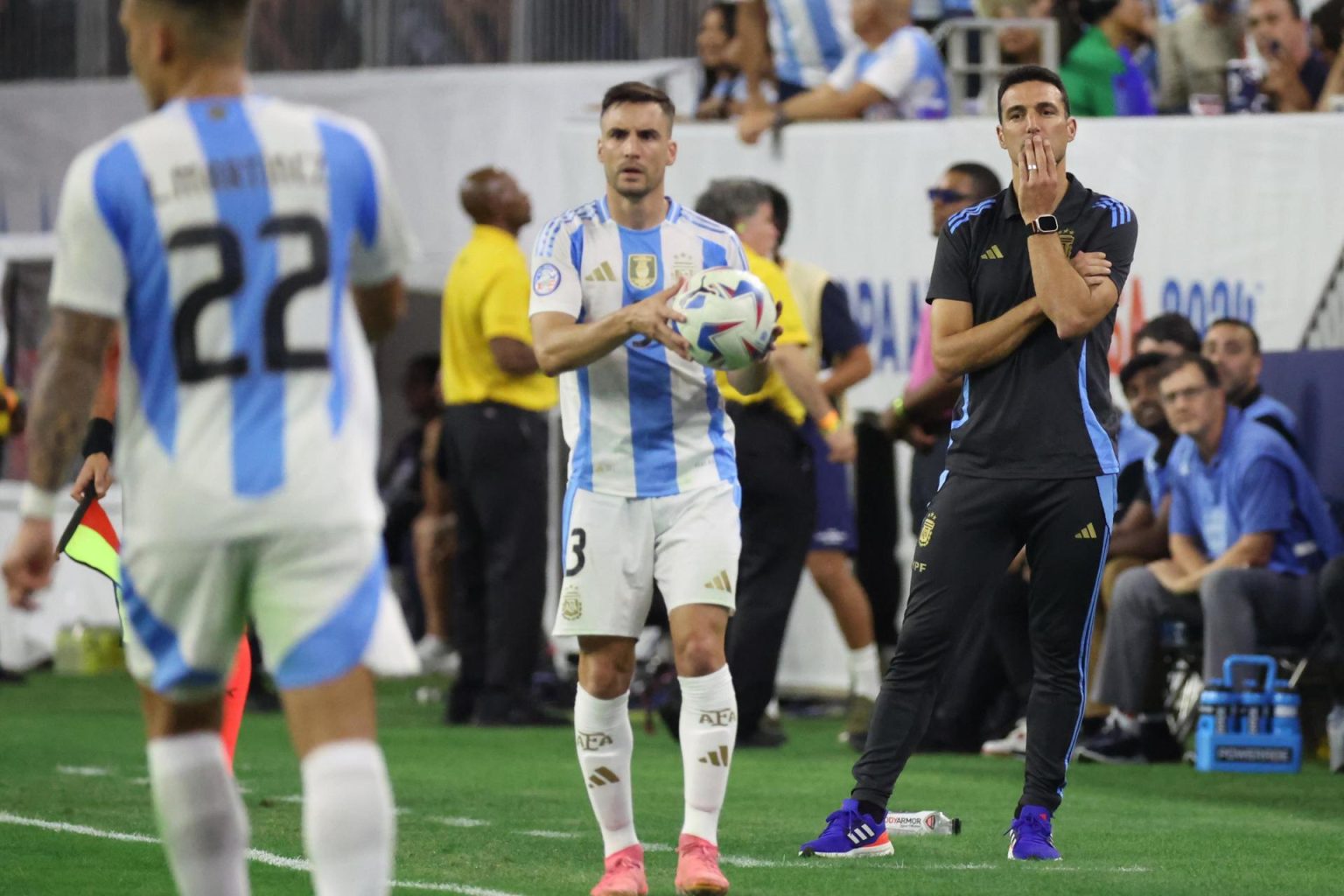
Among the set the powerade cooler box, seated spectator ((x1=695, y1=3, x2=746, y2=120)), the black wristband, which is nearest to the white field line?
the black wristband

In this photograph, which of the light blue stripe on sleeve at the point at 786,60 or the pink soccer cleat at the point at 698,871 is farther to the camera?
the light blue stripe on sleeve at the point at 786,60

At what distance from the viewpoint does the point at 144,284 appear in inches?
169

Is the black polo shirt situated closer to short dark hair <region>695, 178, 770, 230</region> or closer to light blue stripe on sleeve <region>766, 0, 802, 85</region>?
short dark hair <region>695, 178, 770, 230</region>

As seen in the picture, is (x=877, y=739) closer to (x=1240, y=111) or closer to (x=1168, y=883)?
(x=1168, y=883)

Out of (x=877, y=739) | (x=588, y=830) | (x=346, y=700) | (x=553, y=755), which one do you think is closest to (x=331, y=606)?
(x=346, y=700)

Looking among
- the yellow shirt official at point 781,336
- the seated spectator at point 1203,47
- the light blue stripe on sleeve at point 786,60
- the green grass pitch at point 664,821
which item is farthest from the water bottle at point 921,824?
the seated spectator at point 1203,47

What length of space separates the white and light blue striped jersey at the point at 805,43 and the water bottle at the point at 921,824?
7358 mm

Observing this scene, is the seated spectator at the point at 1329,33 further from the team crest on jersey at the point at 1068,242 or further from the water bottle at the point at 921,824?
the water bottle at the point at 921,824

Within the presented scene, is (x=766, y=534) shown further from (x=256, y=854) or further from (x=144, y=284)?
(x=144, y=284)

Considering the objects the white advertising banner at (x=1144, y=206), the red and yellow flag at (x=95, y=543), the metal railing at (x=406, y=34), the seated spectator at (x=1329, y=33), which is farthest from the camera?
the metal railing at (x=406, y=34)

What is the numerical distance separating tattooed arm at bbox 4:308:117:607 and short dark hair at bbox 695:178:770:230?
6105mm

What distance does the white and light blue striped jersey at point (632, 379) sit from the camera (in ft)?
21.1

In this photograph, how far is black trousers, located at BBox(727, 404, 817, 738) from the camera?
10.2 meters

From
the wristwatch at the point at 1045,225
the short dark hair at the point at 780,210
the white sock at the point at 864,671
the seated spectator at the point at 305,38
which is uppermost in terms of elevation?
the seated spectator at the point at 305,38
